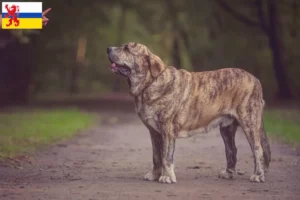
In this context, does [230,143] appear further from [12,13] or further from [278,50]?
[278,50]

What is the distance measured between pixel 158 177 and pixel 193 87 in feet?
4.64

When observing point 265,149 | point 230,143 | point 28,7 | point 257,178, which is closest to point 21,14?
point 28,7

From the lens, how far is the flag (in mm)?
13922

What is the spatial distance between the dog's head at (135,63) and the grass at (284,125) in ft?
20.1

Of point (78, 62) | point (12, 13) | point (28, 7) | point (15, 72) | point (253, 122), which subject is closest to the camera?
point (253, 122)

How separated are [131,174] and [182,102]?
147cm

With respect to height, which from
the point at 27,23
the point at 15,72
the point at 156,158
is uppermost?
the point at 27,23

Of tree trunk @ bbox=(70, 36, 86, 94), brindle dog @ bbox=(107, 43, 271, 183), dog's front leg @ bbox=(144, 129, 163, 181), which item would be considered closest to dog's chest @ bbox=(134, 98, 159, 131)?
brindle dog @ bbox=(107, 43, 271, 183)

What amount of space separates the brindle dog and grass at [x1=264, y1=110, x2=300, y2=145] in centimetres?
519

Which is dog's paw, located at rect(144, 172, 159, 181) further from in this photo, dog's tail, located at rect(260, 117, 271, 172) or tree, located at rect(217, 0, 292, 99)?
tree, located at rect(217, 0, 292, 99)

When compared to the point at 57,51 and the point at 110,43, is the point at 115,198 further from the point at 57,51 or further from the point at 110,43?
the point at 110,43

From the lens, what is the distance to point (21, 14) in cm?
1514

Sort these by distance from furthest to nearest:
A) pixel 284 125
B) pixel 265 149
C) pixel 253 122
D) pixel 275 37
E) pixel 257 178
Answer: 1. pixel 275 37
2. pixel 284 125
3. pixel 265 149
4. pixel 253 122
5. pixel 257 178

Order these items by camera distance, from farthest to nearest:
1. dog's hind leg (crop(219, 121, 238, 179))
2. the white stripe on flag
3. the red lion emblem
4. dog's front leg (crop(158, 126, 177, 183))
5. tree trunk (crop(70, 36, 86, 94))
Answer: tree trunk (crop(70, 36, 86, 94)), the white stripe on flag, the red lion emblem, dog's hind leg (crop(219, 121, 238, 179)), dog's front leg (crop(158, 126, 177, 183))
